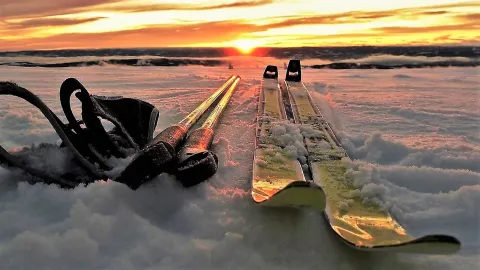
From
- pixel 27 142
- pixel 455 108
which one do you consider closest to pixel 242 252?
pixel 27 142

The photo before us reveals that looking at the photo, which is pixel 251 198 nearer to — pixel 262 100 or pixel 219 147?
pixel 219 147

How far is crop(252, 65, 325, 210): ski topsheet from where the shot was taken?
1.96 metres

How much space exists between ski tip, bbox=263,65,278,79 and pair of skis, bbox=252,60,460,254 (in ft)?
17.3

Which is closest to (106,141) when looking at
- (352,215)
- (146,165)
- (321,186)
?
(146,165)

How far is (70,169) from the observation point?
2.55 meters

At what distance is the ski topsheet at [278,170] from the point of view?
1.96 meters

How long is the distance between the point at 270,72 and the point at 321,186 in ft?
27.5

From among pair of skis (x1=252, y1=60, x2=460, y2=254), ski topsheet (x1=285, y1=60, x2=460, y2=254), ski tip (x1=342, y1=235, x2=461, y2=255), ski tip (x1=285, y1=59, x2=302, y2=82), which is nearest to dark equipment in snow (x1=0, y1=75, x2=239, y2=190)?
pair of skis (x1=252, y1=60, x2=460, y2=254)

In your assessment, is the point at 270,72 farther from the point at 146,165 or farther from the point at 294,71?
the point at 146,165

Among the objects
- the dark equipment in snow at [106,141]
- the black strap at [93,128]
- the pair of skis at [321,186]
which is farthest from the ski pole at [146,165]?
the pair of skis at [321,186]

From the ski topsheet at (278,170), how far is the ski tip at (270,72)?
5011 millimetres

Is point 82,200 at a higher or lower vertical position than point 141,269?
higher

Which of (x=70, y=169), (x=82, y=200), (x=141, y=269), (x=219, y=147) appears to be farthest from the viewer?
(x=219, y=147)

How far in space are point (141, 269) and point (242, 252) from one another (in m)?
0.44
